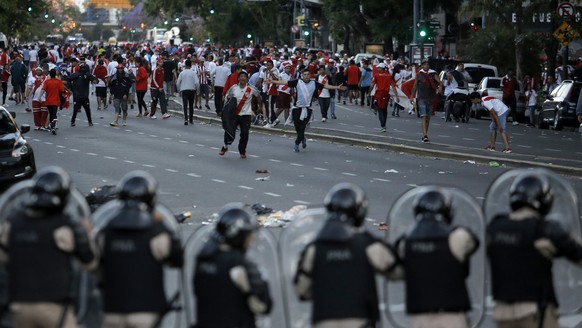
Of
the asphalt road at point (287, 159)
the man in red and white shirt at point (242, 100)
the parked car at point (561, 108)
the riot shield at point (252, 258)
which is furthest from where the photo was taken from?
the parked car at point (561, 108)

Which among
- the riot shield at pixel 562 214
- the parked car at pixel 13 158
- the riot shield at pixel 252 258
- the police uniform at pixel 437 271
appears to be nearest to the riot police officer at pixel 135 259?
the riot shield at pixel 252 258

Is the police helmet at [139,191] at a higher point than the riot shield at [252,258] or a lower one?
higher

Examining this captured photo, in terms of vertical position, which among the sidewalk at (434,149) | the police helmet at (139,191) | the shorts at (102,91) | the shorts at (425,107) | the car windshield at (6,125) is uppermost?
the police helmet at (139,191)

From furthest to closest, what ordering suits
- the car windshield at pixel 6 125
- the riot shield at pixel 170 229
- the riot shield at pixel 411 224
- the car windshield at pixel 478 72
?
1. the car windshield at pixel 478 72
2. the car windshield at pixel 6 125
3. the riot shield at pixel 411 224
4. the riot shield at pixel 170 229

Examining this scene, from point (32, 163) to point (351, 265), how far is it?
13252mm

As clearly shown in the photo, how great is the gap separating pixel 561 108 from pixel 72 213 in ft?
95.0

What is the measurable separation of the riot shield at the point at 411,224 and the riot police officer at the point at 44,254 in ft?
6.31

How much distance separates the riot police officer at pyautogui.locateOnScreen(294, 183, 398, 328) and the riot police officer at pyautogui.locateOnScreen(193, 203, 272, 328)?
293mm

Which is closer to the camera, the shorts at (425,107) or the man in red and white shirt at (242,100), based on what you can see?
the man in red and white shirt at (242,100)

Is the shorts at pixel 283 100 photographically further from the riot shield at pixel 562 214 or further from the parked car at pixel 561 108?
the riot shield at pixel 562 214

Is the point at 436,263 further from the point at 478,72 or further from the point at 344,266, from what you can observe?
the point at 478,72

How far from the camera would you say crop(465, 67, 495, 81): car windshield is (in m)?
45.2

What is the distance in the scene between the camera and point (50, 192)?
716 cm

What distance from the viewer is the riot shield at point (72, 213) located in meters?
7.63
